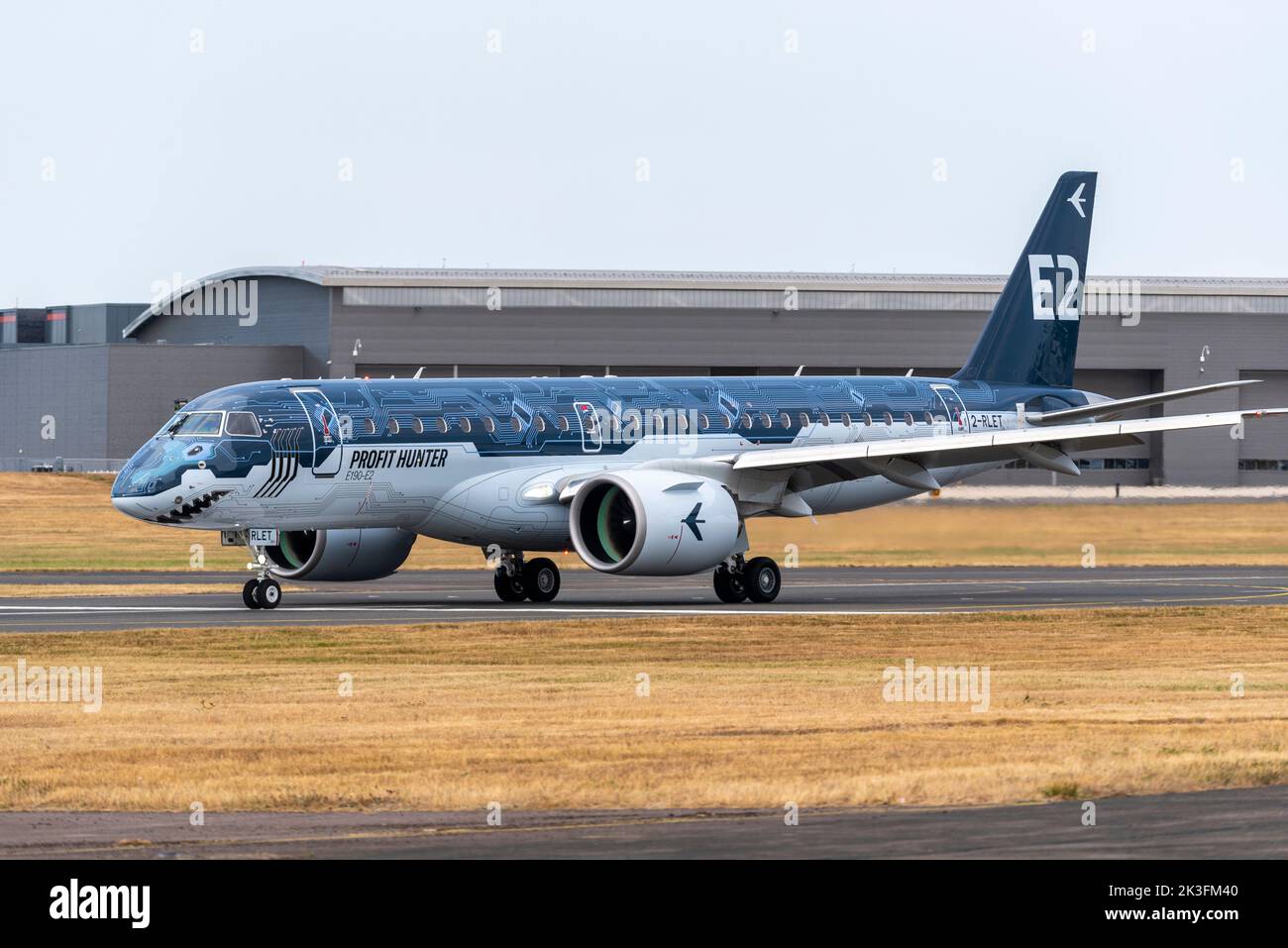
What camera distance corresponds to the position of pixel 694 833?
15.3 meters

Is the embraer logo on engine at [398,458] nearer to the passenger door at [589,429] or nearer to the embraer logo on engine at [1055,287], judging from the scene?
the passenger door at [589,429]

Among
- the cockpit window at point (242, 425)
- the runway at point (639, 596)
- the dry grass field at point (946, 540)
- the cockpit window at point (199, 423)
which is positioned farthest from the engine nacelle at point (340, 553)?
the dry grass field at point (946, 540)

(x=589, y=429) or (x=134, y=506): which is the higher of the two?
(x=589, y=429)

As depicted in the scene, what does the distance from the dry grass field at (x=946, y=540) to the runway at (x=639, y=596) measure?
0.91m

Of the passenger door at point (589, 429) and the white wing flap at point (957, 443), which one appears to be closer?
the white wing flap at point (957, 443)

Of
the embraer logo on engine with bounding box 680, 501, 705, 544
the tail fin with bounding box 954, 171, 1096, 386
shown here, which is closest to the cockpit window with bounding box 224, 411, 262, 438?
the embraer logo on engine with bounding box 680, 501, 705, 544

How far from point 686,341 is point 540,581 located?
198 ft

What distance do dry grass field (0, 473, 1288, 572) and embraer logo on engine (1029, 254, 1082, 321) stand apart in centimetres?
513

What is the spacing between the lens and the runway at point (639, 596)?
37.0 metres

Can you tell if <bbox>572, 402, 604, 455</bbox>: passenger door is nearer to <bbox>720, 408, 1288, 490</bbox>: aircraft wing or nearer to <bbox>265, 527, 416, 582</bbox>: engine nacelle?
<bbox>720, 408, 1288, 490</bbox>: aircraft wing

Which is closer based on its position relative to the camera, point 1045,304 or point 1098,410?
point 1098,410

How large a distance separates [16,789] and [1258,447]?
90.9m

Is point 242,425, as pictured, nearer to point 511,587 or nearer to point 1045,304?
point 511,587

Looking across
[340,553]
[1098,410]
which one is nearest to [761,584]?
[340,553]
